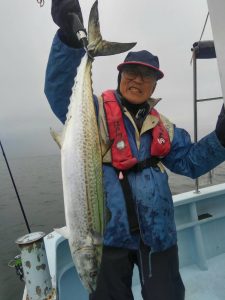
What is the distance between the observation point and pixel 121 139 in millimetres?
2703

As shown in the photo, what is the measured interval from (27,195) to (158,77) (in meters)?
30.7

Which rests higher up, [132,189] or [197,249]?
[132,189]

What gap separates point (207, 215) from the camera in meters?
4.99

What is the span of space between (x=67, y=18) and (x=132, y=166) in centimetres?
124

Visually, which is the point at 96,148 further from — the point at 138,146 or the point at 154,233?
the point at 154,233

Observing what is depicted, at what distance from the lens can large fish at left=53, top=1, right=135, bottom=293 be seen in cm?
204

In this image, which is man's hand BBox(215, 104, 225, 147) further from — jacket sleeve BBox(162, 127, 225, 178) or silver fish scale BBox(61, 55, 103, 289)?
silver fish scale BBox(61, 55, 103, 289)

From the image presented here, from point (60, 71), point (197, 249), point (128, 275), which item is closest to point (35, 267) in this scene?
point (128, 275)

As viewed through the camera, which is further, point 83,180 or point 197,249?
point 197,249

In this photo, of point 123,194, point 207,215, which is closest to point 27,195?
point 207,215

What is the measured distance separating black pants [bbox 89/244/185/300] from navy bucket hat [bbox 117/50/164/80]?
4.97 feet

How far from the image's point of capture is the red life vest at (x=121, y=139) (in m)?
2.61

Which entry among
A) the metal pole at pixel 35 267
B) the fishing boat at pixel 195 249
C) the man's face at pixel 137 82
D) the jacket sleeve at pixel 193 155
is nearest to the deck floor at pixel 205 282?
the fishing boat at pixel 195 249

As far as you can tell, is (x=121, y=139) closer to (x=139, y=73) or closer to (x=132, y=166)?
(x=132, y=166)
